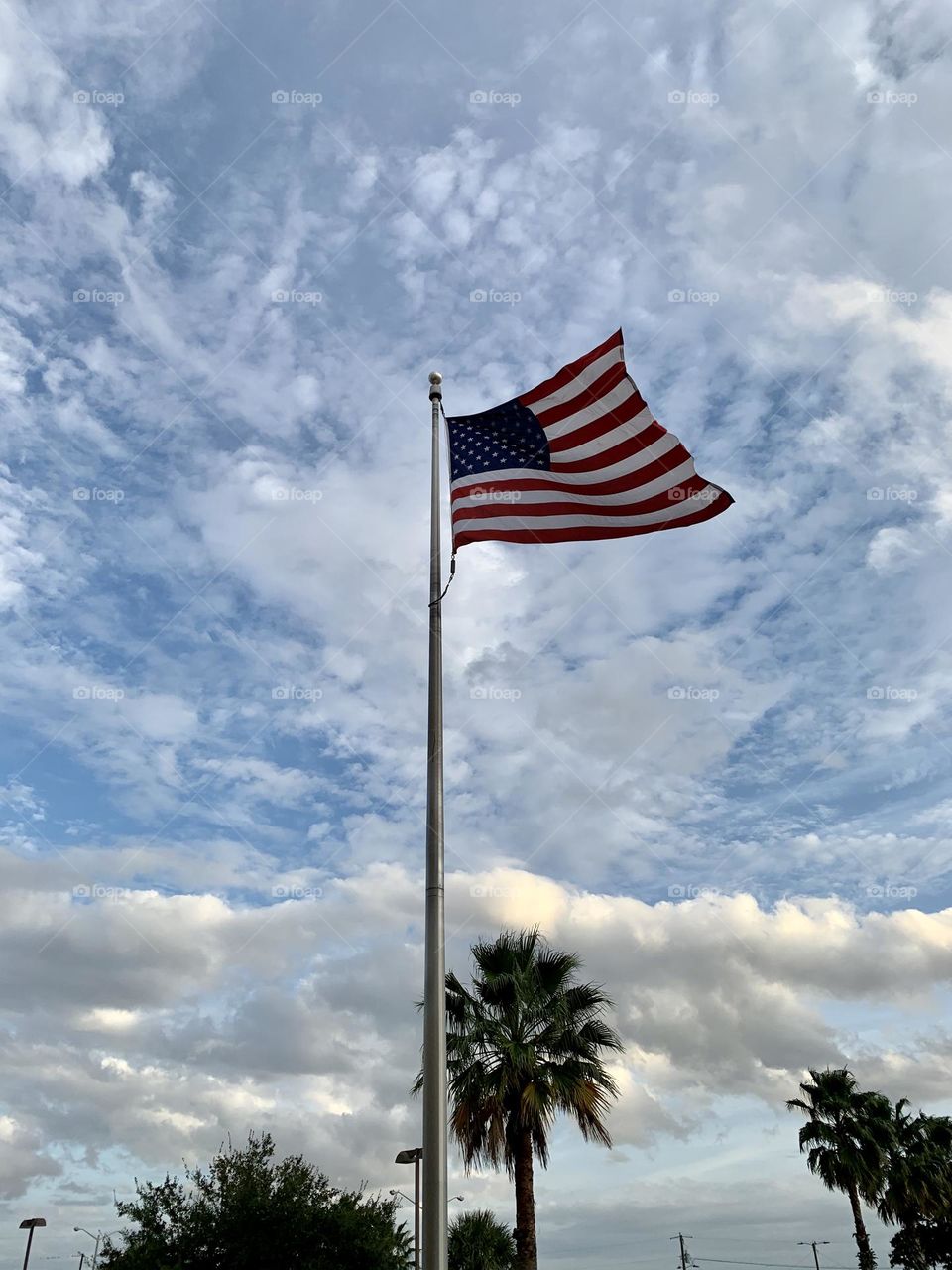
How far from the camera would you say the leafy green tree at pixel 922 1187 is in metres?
36.9

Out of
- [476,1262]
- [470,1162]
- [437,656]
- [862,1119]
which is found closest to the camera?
[437,656]

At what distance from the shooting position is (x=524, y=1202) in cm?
1986

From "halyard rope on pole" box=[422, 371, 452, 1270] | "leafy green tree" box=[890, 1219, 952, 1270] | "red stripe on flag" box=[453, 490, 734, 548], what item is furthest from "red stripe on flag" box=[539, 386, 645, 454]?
"leafy green tree" box=[890, 1219, 952, 1270]

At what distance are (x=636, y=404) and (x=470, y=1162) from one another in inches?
604

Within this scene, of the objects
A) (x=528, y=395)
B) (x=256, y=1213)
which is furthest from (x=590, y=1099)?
(x=528, y=395)

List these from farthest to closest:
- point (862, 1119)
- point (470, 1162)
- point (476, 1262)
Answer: point (862, 1119) < point (476, 1262) < point (470, 1162)

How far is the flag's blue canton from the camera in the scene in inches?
520

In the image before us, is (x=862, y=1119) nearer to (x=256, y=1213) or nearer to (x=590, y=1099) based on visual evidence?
(x=590, y=1099)

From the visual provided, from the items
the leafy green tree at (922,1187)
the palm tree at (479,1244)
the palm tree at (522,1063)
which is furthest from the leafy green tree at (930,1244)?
the palm tree at (522,1063)

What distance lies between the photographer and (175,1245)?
20203 mm

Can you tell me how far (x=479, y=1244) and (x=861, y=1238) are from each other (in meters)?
15.9

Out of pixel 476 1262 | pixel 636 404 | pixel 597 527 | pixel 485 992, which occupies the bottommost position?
pixel 476 1262

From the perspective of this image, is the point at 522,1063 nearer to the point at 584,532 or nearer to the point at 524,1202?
the point at 524,1202

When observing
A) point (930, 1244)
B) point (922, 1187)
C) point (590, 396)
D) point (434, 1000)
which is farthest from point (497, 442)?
point (930, 1244)
